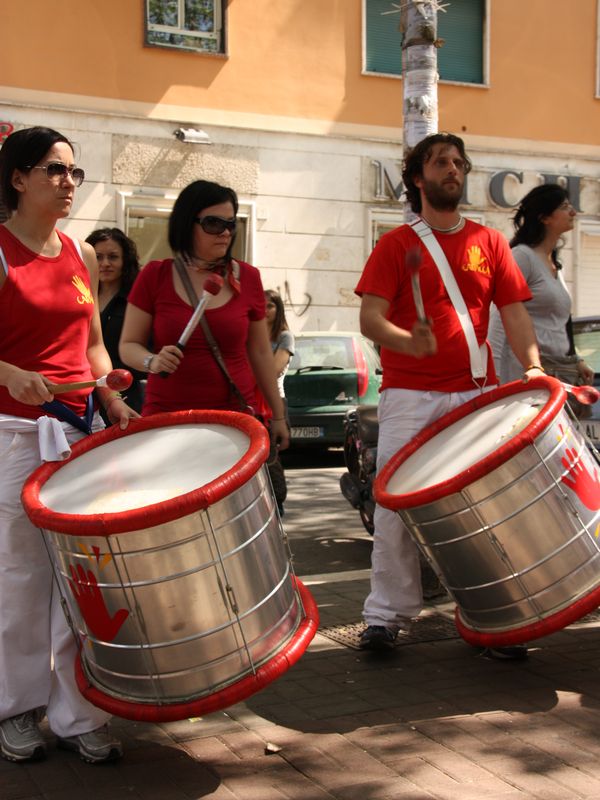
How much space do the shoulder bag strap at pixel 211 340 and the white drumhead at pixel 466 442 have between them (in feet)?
2.18

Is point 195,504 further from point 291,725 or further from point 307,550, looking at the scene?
point 307,550

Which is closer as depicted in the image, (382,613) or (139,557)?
(139,557)

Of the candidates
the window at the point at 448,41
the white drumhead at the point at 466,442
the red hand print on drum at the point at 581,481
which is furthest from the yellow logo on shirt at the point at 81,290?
the window at the point at 448,41

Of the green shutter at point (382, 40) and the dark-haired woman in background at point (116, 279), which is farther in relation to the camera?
the green shutter at point (382, 40)

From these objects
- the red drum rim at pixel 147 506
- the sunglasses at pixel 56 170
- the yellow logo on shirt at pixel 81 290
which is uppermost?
the sunglasses at pixel 56 170

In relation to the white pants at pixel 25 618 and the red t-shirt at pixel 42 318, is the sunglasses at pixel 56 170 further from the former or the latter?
the white pants at pixel 25 618

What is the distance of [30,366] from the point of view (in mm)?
3748

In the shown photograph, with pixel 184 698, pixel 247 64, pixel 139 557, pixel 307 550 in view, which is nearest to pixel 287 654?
pixel 184 698

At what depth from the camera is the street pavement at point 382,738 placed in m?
3.47

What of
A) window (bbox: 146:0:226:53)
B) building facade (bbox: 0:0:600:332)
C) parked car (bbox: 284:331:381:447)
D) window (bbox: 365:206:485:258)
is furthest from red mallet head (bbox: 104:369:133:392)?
window (bbox: 365:206:485:258)

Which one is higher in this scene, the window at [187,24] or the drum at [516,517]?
the window at [187,24]

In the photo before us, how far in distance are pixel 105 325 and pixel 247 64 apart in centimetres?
1198

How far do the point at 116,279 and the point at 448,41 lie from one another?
13.8 metres

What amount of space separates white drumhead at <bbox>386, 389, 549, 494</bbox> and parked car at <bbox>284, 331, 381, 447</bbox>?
8028mm
